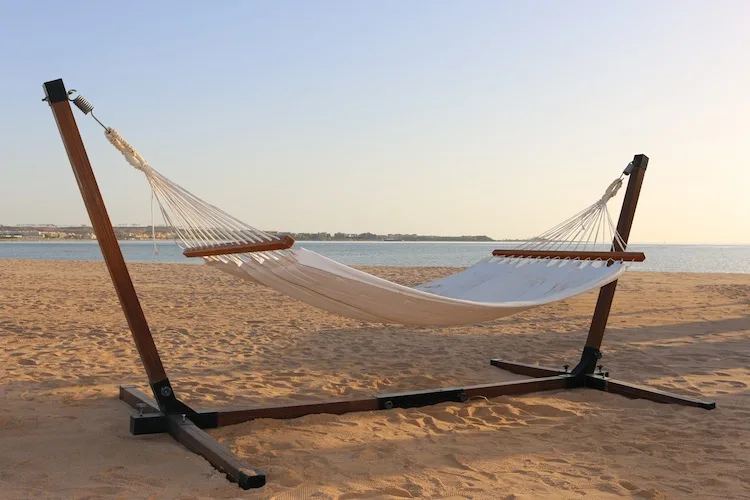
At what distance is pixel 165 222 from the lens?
7.51ft

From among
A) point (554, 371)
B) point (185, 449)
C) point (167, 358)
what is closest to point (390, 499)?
point (185, 449)

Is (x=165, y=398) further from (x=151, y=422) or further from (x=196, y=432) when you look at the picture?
(x=196, y=432)

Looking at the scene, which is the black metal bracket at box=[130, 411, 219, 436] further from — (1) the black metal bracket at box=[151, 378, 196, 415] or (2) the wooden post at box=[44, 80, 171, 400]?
(2) the wooden post at box=[44, 80, 171, 400]

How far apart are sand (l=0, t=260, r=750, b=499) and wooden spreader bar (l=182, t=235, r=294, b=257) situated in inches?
28.9

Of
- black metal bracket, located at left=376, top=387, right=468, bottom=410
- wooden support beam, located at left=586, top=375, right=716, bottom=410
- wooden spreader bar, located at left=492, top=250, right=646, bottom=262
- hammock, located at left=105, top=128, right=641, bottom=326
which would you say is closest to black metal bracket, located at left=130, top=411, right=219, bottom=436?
hammock, located at left=105, top=128, right=641, bottom=326

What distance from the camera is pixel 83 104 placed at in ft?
7.09

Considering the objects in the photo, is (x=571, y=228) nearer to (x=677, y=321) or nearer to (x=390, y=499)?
(x=390, y=499)

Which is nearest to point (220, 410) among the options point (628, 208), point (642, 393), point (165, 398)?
point (165, 398)

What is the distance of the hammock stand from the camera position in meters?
2.11

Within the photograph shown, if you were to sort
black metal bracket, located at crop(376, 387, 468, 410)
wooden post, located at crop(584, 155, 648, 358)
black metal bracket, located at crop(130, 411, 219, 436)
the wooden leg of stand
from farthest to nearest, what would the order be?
wooden post, located at crop(584, 155, 648, 358) < black metal bracket, located at crop(376, 387, 468, 410) < black metal bracket, located at crop(130, 411, 219, 436) < the wooden leg of stand

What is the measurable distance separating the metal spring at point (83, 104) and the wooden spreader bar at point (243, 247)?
0.63 metres

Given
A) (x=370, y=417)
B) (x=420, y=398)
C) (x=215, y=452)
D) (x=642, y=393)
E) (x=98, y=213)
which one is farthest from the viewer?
(x=642, y=393)

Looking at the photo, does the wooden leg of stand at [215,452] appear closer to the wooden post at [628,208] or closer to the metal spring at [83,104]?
the metal spring at [83,104]

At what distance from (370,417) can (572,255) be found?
1484mm
